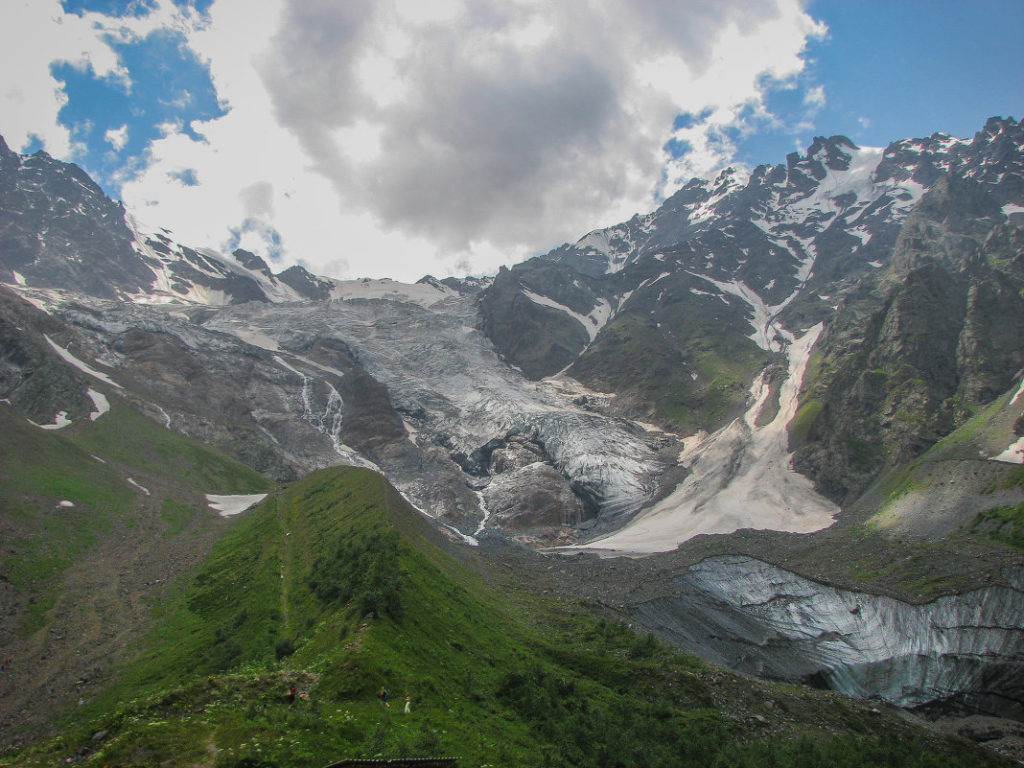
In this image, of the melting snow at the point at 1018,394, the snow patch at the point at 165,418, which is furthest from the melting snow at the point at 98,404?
the melting snow at the point at 1018,394

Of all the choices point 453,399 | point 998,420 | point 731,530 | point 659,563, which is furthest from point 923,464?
point 453,399

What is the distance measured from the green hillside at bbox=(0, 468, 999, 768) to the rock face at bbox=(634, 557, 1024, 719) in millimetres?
17832

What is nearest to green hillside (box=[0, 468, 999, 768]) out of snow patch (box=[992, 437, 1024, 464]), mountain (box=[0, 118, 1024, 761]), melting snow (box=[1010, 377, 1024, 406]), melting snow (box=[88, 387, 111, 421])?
mountain (box=[0, 118, 1024, 761])

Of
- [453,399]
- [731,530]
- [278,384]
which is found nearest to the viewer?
[731,530]

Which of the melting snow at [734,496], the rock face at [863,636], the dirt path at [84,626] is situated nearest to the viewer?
the dirt path at [84,626]

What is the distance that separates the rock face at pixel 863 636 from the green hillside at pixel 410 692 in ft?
58.5

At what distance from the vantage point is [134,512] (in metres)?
62.5

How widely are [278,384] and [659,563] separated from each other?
125 meters

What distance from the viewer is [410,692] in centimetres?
2219

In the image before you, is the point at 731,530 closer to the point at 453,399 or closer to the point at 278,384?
the point at 453,399

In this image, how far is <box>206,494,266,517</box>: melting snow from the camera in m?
77.8

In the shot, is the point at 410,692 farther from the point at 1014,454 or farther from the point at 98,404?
the point at 98,404

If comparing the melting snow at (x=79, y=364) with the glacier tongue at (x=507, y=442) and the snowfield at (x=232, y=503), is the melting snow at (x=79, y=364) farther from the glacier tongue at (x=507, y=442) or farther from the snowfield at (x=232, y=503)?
the glacier tongue at (x=507, y=442)

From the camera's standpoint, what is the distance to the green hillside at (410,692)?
55.5 ft
